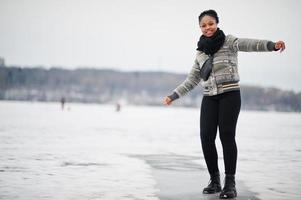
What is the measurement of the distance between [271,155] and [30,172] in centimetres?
527

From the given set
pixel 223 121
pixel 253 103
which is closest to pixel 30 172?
pixel 223 121

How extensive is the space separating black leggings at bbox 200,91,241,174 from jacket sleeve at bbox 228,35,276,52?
45 cm

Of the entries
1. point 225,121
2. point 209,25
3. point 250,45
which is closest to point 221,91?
point 225,121

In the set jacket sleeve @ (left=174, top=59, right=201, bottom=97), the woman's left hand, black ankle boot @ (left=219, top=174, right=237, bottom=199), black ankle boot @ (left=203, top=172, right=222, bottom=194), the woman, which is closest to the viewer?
the woman's left hand

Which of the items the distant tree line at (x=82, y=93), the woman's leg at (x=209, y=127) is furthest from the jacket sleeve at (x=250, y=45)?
the distant tree line at (x=82, y=93)

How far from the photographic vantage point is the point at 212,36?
4637 millimetres

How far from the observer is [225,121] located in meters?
4.58

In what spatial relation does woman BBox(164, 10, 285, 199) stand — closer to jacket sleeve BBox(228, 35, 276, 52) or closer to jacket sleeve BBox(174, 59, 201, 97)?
jacket sleeve BBox(228, 35, 276, 52)

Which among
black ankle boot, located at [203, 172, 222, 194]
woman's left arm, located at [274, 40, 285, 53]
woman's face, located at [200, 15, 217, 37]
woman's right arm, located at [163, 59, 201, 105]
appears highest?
woman's face, located at [200, 15, 217, 37]

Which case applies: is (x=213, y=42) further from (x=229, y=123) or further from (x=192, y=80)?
(x=229, y=123)

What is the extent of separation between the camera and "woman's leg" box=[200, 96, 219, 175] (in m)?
4.71

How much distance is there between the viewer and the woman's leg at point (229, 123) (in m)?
4.57

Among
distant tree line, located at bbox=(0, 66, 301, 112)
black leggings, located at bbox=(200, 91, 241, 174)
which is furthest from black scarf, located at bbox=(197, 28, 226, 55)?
distant tree line, located at bbox=(0, 66, 301, 112)

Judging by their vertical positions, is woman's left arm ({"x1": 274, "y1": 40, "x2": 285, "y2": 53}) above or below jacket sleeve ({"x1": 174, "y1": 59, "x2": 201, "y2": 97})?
above
